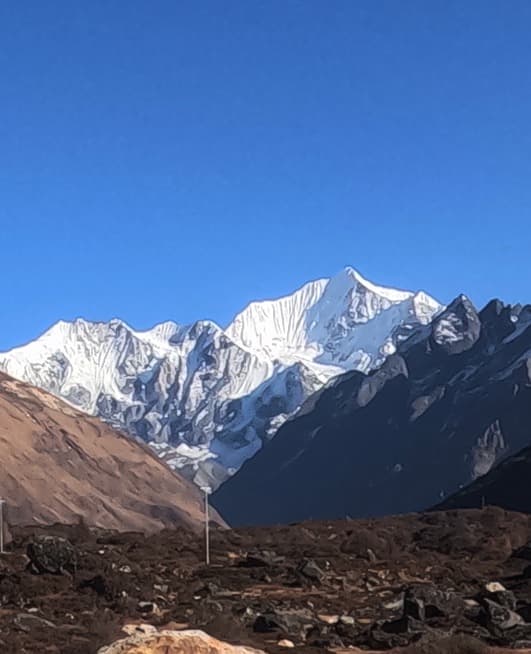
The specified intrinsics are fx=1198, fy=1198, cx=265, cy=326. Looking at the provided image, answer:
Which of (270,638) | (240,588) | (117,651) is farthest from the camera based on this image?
(240,588)

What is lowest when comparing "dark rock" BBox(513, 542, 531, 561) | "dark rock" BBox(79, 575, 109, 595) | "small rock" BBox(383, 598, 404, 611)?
"small rock" BBox(383, 598, 404, 611)

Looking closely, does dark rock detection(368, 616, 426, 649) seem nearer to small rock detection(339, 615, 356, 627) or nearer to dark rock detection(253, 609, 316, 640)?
small rock detection(339, 615, 356, 627)

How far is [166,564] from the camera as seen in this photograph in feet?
161

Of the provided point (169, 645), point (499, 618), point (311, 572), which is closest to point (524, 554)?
point (311, 572)

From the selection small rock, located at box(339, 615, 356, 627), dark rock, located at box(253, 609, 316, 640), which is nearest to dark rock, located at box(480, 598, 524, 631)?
small rock, located at box(339, 615, 356, 627)

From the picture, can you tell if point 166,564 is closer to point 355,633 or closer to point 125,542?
point 125,542

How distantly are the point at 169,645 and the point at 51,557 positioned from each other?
30.1 meters

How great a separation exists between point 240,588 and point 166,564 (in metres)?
6.88

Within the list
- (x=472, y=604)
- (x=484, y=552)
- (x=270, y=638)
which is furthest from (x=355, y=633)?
(x=484, y=552)

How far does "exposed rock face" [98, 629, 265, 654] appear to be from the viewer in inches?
572

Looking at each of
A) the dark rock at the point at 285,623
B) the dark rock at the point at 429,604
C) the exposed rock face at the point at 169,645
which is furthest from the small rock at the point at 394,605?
the exposed rock face at the point at 169,645

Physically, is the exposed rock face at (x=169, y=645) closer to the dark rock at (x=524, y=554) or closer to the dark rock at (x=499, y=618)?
the dark rock at (x=499, y=618)

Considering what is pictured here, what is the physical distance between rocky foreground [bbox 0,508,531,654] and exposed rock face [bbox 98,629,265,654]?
0.13m

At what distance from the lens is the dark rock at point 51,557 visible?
42844 mm
